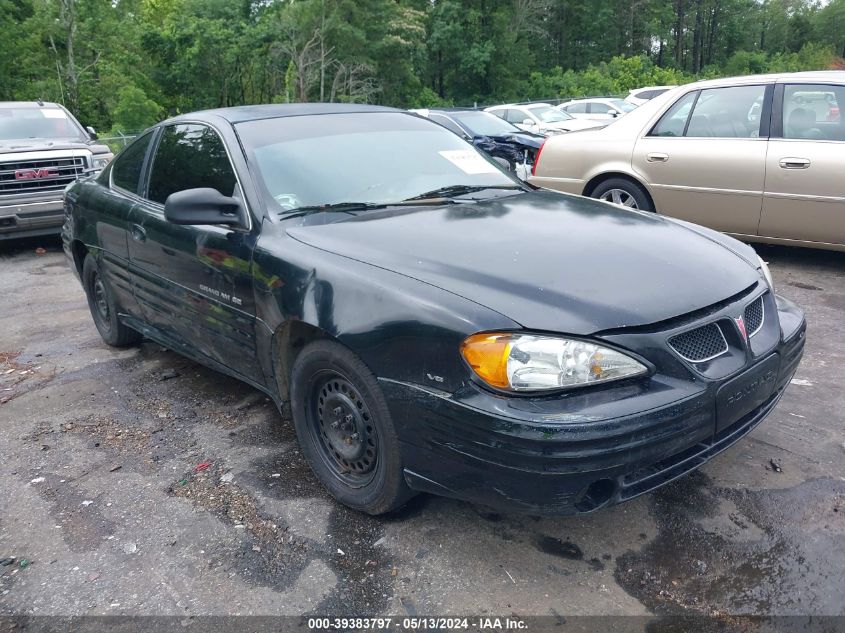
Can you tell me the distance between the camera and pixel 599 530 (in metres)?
2.91

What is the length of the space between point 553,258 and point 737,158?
13.5 feet

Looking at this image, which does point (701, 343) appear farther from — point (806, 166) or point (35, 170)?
point (35, 170)

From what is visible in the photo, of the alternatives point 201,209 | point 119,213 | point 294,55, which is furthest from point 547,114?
point 201,209

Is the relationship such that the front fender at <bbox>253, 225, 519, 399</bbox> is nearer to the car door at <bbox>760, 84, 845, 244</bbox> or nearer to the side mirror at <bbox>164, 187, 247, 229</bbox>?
the side mirror at <bbox>164, 187, 247, 229</bbox>

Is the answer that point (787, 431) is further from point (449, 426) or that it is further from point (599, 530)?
point (449, 426)

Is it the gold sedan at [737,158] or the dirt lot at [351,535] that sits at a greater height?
the gold sedan at [737,158]

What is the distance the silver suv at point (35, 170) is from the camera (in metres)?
8.45

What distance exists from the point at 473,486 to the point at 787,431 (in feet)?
6.24

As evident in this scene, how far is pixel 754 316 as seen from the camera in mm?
2889

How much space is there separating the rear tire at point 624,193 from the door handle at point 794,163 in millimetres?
1135

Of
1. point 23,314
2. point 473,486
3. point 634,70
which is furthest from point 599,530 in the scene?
point 634,70

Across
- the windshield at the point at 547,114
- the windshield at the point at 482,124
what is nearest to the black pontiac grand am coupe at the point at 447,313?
the windshield at the point at 482,124

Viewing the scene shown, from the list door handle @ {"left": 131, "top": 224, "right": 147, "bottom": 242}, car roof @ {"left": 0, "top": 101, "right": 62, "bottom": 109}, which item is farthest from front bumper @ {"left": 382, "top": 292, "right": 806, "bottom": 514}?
car roof @ {"left": 0, "top": 101, "right": 62, "bottom": 109}

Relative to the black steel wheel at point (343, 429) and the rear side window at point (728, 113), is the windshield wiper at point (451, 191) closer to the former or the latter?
the black steel wheel at point (343, 429)
